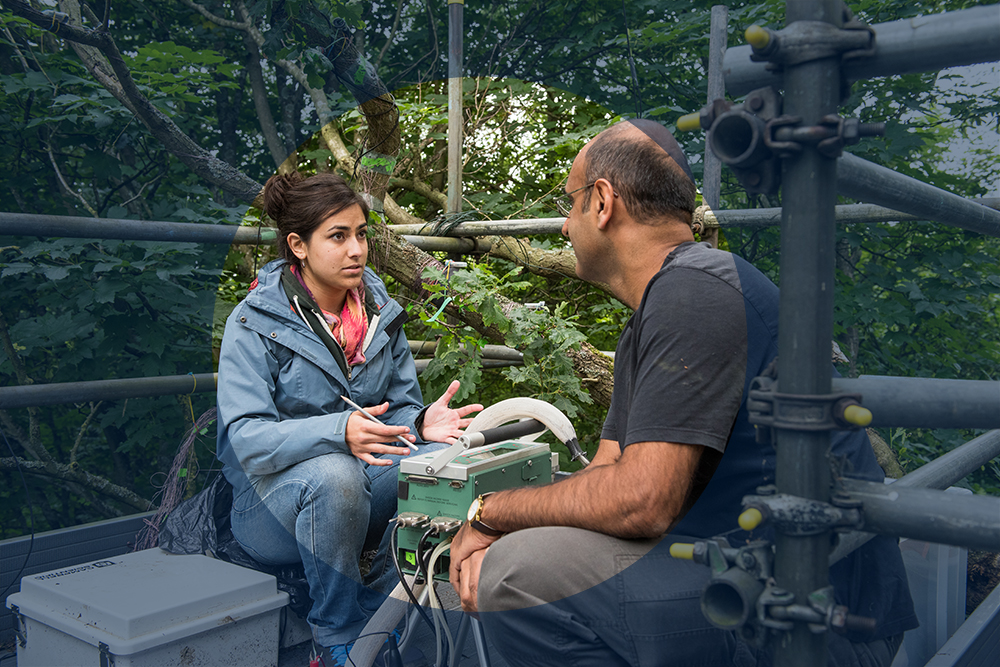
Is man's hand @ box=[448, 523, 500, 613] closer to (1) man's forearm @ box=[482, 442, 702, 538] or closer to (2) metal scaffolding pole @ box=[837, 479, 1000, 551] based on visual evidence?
(1) man's forearm @ box=[482, 442, 702, 538]

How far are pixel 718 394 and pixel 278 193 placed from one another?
1.51m

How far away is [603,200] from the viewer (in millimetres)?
1454

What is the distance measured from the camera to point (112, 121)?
12.2ft

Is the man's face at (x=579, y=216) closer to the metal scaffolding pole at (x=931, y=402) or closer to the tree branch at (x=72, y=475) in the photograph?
the metal scaffolding pole at (x=931, y=402)

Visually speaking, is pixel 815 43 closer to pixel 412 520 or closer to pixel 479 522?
pixel 479 522

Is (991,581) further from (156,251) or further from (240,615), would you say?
(156,251)

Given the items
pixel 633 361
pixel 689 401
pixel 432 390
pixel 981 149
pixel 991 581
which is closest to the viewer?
pixel 689 401

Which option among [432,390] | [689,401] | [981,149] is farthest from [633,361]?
[981,149]

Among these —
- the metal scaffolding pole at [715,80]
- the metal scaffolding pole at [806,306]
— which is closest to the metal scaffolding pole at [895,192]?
the metal scaffolding pole at [806,306]

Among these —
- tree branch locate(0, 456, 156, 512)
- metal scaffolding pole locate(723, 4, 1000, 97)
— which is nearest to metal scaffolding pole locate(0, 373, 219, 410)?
tree branch locate(0, 456, 156, 512)

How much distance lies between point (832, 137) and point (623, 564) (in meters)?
0.74

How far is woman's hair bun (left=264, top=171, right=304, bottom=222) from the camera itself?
2143 millimetres

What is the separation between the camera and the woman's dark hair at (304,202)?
6.95 ft

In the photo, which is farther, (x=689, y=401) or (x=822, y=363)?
→ (x=689, y=401)
